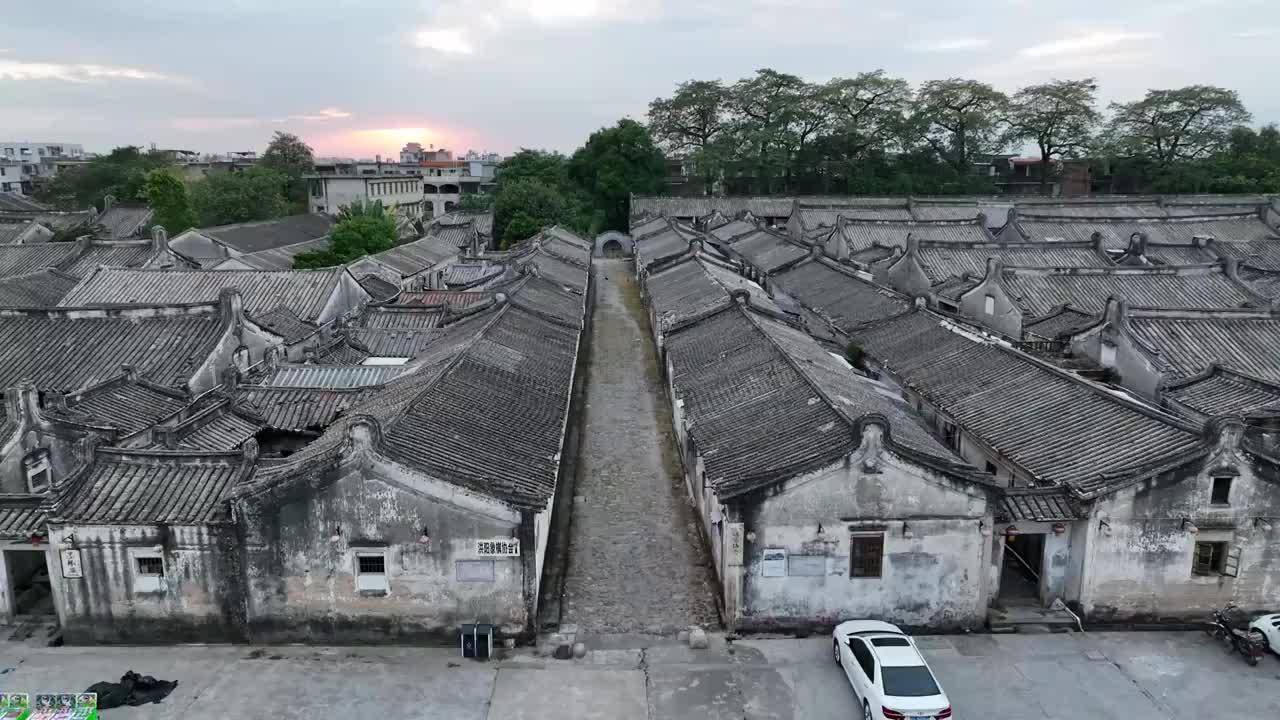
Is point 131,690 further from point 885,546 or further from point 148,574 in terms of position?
point 885,546

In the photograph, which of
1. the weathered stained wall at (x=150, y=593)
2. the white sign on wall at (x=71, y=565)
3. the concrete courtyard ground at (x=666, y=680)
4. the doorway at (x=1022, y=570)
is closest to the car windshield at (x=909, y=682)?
the concrete courtyard ground at (x=666, y=680)

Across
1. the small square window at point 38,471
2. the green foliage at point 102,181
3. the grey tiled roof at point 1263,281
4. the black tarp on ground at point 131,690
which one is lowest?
the black tarp on ground at point 131,690

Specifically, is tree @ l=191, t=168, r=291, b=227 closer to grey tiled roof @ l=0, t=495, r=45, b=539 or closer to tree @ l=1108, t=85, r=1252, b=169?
grey tiled roof @ l=0, t=495, r=45, b=539

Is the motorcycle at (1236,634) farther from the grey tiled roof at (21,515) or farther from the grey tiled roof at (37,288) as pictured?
the grey tiled roof at (37,288)

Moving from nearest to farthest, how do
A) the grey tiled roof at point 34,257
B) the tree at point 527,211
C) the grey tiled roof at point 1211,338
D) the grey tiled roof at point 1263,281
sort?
the grey tiled roof at point 1211,338, the grey tiled roof at point 1263,281, the grey tiled roof at point 34,257, the tree at point 527,211

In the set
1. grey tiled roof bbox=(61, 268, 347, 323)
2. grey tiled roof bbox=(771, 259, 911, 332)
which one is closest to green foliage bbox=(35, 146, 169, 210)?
grey tiled roof bbox=(61, 268, 347, 323)
